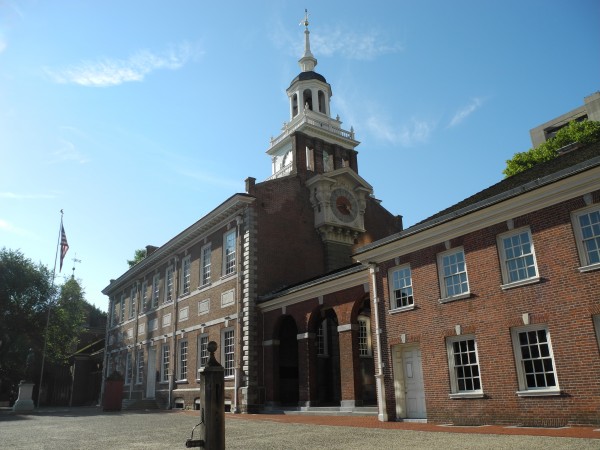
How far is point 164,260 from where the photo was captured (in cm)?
3444

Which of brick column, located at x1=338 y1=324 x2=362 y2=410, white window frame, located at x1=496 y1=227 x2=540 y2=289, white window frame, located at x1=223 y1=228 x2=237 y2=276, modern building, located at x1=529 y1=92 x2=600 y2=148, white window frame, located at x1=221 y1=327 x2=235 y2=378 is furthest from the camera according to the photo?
modern building, located at x1=529 y1=92 x2=600 y2=148

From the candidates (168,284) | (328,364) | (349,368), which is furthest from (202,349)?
(349,368)

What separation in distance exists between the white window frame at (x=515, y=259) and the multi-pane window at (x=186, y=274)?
68.0ft

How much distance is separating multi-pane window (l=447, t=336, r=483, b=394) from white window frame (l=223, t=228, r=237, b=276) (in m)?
13.6

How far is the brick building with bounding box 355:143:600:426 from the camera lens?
39.7ft

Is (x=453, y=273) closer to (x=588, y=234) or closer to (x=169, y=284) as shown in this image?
(x=588, y=234)

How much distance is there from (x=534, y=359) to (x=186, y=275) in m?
22.5

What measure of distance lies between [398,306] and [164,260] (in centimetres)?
2146

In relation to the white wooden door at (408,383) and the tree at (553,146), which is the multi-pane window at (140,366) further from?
the tree at (553,146)

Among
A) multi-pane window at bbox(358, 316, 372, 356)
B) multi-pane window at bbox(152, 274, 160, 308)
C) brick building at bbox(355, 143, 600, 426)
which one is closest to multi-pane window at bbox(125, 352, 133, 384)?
multi-pane window at bbox(152, 274, 160, 308)

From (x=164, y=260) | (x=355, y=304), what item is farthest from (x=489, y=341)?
(x=164, y=260)

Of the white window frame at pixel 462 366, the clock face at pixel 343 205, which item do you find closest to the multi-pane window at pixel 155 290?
the clock face at pixel 343 205

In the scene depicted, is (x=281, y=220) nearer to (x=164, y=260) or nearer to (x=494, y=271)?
(x=164, y=260)

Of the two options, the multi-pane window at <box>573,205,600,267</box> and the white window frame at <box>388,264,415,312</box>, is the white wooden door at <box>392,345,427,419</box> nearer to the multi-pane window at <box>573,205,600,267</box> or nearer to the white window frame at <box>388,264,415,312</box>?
the white window frame at <box>388,264,415,312</box>
